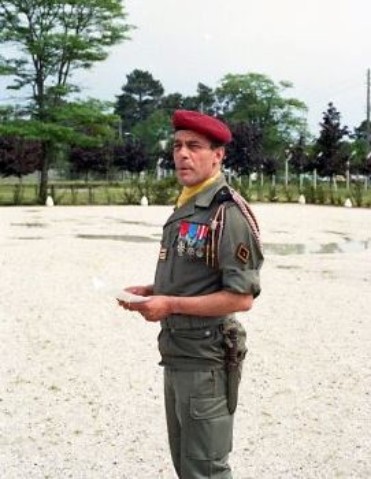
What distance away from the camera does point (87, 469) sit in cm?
315

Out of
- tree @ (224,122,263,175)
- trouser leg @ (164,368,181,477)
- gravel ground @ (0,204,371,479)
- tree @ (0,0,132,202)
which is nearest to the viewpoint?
trouser leg @ (164,368,181,477)

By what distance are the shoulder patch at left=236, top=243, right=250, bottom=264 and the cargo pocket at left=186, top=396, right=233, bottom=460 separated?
0.41 meters

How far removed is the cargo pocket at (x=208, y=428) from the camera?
6.45 ft

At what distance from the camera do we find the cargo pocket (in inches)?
77.4

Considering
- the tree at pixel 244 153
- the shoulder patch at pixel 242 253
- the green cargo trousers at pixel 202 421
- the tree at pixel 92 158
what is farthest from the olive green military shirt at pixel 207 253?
the tree at pixel 92 158

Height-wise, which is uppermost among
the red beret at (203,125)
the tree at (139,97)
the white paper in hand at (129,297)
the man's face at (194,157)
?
the tree at (139,97)

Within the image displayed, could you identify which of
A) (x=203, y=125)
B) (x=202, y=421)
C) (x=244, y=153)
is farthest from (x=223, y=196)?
(x=244, y=153)

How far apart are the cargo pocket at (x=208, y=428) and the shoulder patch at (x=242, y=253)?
41cm

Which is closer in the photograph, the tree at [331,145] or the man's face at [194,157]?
the man's face at [194,157]

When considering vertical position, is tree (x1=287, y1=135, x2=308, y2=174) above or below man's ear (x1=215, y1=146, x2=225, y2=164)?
above

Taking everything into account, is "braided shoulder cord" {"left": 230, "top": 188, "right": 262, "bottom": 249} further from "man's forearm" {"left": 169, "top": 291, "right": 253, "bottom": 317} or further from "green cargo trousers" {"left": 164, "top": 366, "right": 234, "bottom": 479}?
"green cargo trousers" {"left": 164, "top": 366, "right": 234, "bottom": 479}

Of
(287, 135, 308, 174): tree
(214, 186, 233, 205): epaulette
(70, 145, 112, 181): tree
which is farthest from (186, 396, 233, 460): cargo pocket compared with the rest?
(70, 145, 112, 181): tree

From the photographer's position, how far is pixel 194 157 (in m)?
1.95

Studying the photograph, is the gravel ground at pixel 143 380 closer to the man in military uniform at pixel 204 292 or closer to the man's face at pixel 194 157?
the man in military uniform at pixel 204 292
